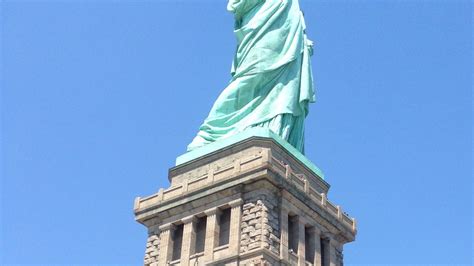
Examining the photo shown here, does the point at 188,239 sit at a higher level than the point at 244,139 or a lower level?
lower

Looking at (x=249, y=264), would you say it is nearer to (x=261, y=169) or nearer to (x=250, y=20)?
(x=261, y=169)

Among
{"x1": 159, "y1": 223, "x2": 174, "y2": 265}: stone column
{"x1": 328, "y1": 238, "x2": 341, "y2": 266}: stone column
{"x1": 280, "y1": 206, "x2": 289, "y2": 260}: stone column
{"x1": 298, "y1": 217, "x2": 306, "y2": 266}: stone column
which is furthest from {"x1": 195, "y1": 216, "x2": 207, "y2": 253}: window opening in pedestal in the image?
{"x1": 328, "y1": 238, "x2": 341, "y2": 266}: stone column

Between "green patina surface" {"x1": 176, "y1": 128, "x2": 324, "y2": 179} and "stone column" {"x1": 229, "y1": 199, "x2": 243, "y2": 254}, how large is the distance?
4236 millimetres

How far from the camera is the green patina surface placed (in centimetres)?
4116

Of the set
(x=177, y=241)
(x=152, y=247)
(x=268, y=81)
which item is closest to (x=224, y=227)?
(x=177, y=241)

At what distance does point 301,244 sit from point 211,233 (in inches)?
173

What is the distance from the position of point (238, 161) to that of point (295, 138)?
616cm

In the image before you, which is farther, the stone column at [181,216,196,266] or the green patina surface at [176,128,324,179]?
the green patina surface at [176,128,324,179]

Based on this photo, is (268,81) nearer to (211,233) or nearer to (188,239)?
(211,233)

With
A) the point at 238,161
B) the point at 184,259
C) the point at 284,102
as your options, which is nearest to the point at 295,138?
the point at 284,102

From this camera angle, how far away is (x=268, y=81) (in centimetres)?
4494

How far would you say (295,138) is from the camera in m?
44.3

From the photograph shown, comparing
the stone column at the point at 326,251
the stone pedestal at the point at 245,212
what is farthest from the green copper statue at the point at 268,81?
the stone column at the point at 326,251

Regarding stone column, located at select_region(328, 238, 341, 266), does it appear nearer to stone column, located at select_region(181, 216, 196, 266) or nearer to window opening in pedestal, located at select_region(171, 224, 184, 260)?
stone column, located at select_region(181, 216, 196, 266)
